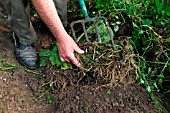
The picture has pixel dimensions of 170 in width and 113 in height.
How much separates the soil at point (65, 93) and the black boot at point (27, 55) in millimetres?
45

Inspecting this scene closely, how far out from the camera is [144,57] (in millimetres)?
2121

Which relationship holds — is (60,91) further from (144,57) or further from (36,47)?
(144,57)

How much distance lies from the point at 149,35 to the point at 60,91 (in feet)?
2.56

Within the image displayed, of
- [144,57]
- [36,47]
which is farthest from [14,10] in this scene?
[144,57]

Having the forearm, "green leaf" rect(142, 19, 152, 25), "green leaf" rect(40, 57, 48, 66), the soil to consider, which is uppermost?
the forearm

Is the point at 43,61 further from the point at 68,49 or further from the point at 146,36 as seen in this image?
the point at 146,36

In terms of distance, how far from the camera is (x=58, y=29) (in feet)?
5.84

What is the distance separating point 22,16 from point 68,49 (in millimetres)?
382

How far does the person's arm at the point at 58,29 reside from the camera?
65.8 inches

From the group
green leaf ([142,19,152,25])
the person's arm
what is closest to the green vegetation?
green leaf ([142,19,152,25])

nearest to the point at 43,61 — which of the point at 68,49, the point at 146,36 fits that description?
the point at 68,49

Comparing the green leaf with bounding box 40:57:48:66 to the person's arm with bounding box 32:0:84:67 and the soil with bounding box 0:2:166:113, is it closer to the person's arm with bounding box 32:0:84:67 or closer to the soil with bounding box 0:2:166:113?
the soil with bounding box 0:2:166:113

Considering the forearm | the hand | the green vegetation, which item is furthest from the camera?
the green vegetation

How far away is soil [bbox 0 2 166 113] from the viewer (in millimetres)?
1863
